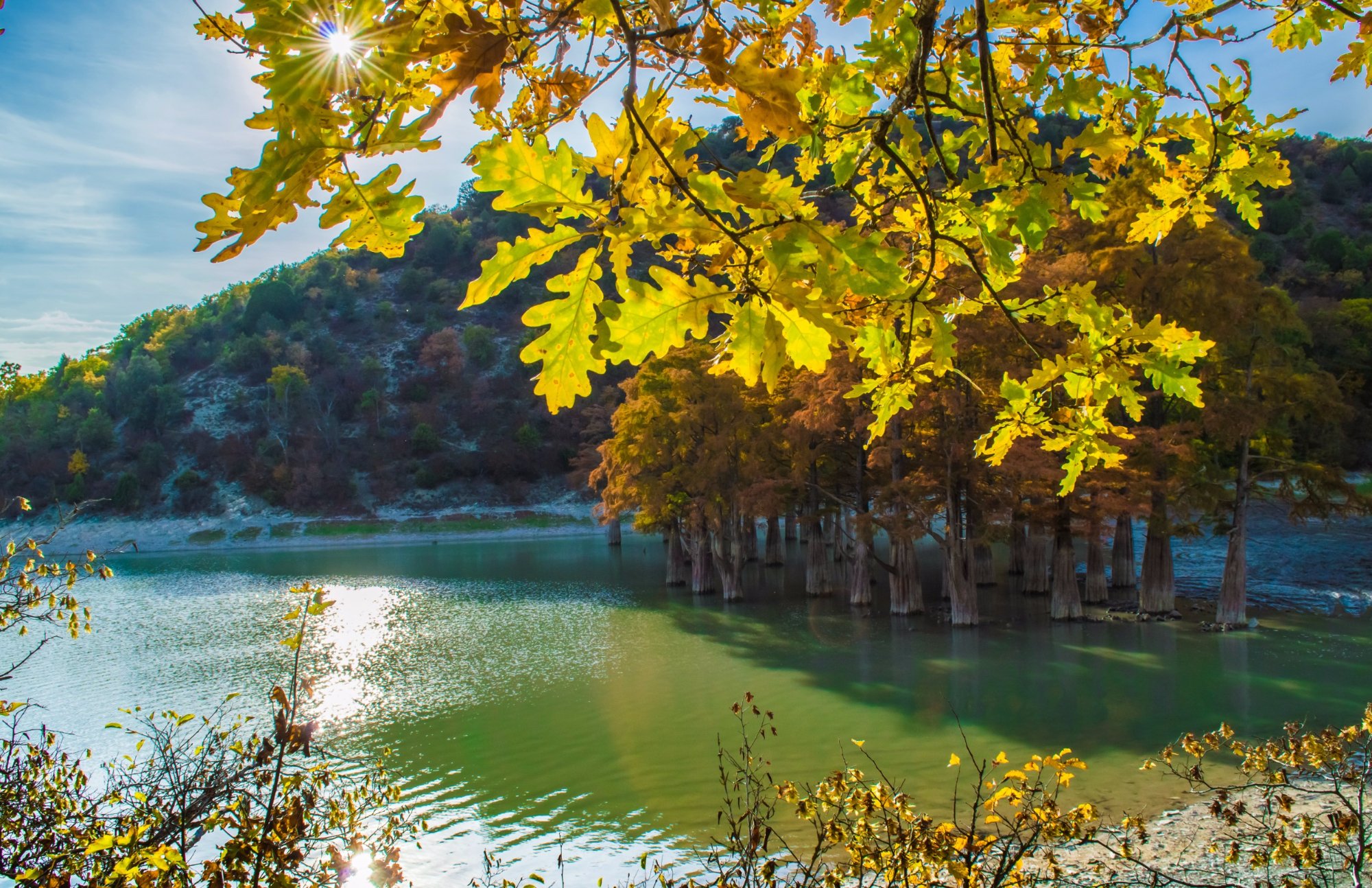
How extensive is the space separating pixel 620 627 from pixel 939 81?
1637 cm

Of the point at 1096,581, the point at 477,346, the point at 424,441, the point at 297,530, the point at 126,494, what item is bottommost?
the point at 297,530

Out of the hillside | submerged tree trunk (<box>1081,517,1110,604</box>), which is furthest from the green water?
the hillside

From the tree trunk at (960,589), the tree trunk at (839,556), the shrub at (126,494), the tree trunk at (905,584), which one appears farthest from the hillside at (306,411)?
the tree trunk at (960,589)

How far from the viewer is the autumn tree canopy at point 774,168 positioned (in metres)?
0.85

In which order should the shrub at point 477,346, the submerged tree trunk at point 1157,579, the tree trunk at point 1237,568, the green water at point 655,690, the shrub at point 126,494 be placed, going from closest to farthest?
the green water at point 655,690, the tree trunk at point 1237,568, the submerged tree trunk at point 1157,579, the shrub at point 126,494, the shrub at point 477,346

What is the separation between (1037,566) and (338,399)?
165 feet

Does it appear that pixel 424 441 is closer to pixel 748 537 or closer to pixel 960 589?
pixel 748 537

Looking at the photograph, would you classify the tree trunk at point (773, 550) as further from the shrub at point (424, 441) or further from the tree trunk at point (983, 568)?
the shrub at point (424, 441)

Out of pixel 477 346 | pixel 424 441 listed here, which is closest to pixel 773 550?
pixel 424 441

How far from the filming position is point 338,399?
5662cm

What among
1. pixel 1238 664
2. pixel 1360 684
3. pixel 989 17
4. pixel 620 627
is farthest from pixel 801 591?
pixel 989 17

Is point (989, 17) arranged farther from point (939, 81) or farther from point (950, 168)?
point (950, 168)

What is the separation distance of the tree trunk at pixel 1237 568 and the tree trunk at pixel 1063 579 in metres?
2.37

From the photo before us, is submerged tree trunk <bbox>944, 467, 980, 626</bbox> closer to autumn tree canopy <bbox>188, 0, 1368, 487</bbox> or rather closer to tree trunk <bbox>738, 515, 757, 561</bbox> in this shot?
tree trunk <bbox>738, 515, 757, 561</bbox>
